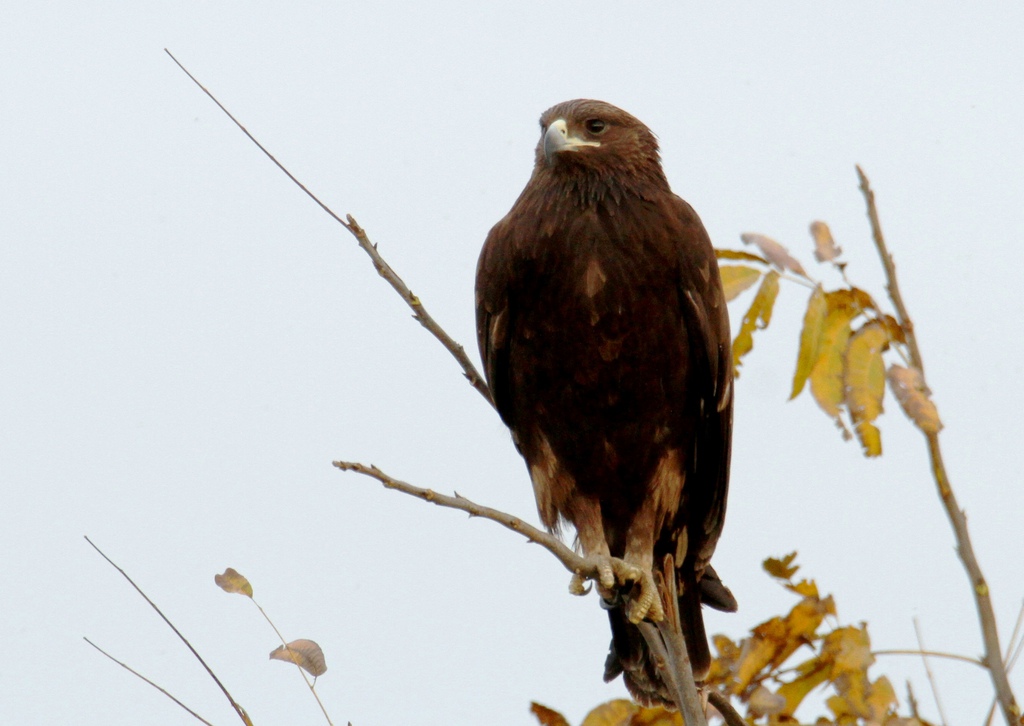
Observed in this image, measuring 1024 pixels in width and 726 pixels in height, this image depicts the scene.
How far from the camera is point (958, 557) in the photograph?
2.61 m

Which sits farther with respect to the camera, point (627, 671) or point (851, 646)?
point (627, 671)

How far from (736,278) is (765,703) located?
116cm

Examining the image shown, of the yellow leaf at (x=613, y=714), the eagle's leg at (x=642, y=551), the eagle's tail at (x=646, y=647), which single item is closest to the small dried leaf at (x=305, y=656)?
the yellow leaf at (x=613, y=714)

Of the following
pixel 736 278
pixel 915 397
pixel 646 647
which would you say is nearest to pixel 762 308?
pixel 736 278

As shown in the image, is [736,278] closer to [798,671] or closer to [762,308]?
[762,308]

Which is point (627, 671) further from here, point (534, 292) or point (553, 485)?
point (534, 292)

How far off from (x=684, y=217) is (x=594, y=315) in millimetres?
521

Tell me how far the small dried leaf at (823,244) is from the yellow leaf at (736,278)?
0.20m

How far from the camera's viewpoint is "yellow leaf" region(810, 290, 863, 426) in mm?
3072

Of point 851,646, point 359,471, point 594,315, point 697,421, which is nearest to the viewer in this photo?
point 359,471

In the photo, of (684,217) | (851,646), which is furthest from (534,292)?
(851,646)

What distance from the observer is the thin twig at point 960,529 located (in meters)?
2.42

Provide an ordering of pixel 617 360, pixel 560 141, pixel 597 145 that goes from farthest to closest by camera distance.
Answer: pixel 597 145 < pixel 560 141 < pixel 617 360

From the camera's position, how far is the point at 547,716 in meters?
3.19
